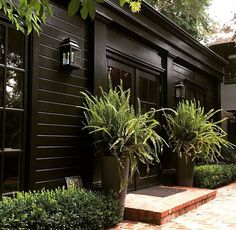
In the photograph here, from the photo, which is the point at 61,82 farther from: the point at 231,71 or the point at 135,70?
the point at 231,71

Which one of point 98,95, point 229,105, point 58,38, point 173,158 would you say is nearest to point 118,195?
point 98,95

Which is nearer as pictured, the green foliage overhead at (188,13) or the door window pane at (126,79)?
the door window pane at (126,79)

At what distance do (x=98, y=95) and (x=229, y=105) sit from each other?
8.92 m

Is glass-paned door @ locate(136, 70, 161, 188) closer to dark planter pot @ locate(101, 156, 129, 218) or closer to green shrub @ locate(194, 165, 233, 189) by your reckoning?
green shrub @ locate(194, 165, 233, 189)

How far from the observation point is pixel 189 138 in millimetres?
6660

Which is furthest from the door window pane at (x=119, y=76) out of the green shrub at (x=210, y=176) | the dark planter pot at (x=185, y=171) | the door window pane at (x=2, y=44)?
the green shrub at (x=210, y=176)

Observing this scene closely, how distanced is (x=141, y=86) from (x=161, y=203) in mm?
2392

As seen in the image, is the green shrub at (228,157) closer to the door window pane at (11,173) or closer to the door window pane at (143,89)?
the door window pane at (143,89)

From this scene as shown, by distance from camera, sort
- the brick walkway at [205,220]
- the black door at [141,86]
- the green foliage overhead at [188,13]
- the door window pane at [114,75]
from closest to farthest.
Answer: the brick walkway at [205,220]
the door window pane at [114,75]
the black door at [141,86]
the green foliage overhead at [188,13]

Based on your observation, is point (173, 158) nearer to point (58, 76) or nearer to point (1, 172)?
point (58, 76)

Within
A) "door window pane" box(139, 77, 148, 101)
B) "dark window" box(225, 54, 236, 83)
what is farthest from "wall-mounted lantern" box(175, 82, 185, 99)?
"dark window" box(225, 54, 236, 83)

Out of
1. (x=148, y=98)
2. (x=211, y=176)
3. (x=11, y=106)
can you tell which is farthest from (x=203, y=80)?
(x=11, y=106)

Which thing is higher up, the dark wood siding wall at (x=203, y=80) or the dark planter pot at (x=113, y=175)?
the dark wood siding wall at (x=203, y=80)

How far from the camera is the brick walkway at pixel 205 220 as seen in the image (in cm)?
427
